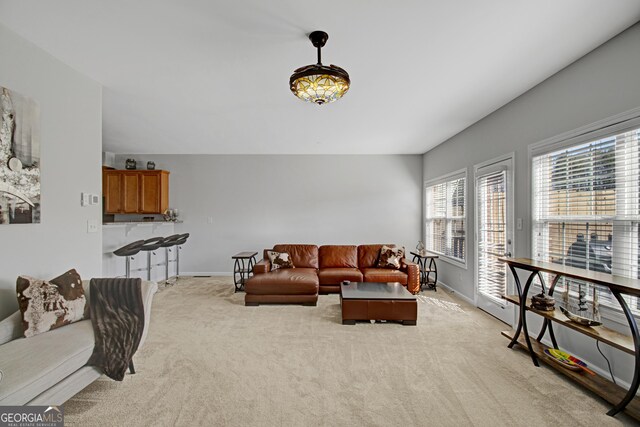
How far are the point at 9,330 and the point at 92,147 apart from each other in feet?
5.83

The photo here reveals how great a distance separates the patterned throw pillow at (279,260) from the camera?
4.83 m

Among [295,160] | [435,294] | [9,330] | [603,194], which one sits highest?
[295,160]

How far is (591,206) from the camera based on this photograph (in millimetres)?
2352

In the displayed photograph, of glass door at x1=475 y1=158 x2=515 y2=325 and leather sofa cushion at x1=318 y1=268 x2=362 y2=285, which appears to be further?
leather sofa cushion at x1=318 y1=268 x2=362 y2=285

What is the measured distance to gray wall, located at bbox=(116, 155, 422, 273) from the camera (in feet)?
20.2

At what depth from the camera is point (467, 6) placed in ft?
5.93

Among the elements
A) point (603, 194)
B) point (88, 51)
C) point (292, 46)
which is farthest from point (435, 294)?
point (88, 51)

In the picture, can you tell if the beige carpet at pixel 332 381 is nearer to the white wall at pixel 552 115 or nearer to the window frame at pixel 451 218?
the white wall at pixel 552 115

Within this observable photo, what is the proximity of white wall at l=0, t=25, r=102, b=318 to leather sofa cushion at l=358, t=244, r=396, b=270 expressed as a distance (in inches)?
151

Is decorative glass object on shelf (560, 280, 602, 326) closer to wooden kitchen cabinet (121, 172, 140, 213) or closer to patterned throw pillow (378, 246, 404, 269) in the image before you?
patterned throw pillow (378, 246, 404, 269)

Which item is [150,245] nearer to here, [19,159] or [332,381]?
[19,159]

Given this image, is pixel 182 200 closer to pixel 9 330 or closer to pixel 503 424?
pixel 9 330

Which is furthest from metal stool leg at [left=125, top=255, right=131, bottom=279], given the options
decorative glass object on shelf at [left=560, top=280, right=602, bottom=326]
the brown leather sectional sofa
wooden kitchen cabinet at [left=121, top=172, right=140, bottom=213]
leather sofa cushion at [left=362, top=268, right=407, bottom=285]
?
decorative glass object on shelf at [left=560, top=280, right=602, bottom=326]

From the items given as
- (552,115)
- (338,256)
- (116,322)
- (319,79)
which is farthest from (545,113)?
(116,322)
